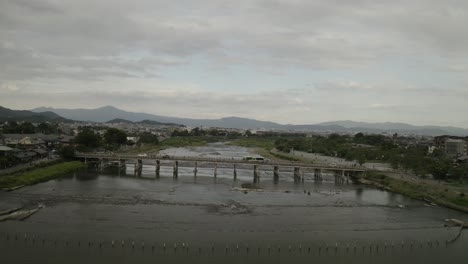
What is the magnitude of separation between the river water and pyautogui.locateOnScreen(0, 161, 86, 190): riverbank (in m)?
0.81

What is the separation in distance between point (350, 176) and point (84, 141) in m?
27.7

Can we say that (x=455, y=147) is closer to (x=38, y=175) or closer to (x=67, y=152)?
(x=67, y=152)

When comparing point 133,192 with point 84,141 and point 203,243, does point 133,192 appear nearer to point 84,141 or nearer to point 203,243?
point 203,243

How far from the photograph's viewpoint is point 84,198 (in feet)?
77.1

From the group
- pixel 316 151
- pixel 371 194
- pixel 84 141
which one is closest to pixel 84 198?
pixel 371 194

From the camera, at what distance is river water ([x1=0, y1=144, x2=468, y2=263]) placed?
15070 mm

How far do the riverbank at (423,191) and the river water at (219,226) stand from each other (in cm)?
114

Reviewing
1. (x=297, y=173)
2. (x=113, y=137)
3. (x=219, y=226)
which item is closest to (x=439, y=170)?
(x=297, y=173)

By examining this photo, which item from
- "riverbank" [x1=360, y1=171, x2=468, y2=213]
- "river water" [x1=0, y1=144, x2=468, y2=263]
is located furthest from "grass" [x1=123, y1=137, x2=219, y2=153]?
"riverbank" [x1=360, y1=171, x2=468, y2=213]

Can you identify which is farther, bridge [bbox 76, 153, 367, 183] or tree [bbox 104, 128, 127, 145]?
tree [bbox 104, 128, 127, 145]

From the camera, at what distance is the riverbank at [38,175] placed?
1009 inches

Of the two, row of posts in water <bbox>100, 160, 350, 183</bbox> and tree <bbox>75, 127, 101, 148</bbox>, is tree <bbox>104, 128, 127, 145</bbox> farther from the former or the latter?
row of posts in water <bbox>100, 160, 350, 183</bbox>

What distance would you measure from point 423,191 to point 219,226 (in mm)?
16919

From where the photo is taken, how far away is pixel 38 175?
2898cm
